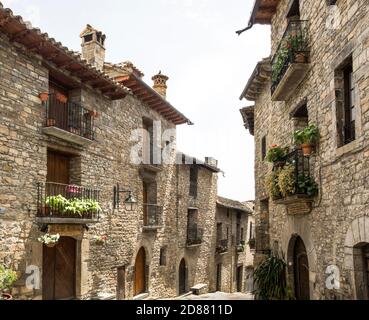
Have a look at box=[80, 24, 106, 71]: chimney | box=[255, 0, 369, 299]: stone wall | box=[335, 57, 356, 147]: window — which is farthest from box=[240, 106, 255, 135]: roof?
box=[335, 57, 356, 147]: window

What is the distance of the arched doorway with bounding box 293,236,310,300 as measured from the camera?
8771mm

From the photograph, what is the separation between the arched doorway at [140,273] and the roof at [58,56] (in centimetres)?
618

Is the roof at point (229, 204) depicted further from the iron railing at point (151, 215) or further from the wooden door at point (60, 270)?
the wooden door at point (60, 270)

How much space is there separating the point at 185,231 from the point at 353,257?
1371cm

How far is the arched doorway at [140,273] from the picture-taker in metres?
15.2

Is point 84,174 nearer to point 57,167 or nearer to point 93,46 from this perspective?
point 57,167

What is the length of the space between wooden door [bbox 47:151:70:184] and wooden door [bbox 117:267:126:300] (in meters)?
4.07

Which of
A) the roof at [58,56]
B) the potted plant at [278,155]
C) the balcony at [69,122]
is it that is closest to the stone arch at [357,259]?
the potted plant at [278,155]

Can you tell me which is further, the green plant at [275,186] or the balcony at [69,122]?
the balcony at [69,122]

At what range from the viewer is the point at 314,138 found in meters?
7.45
